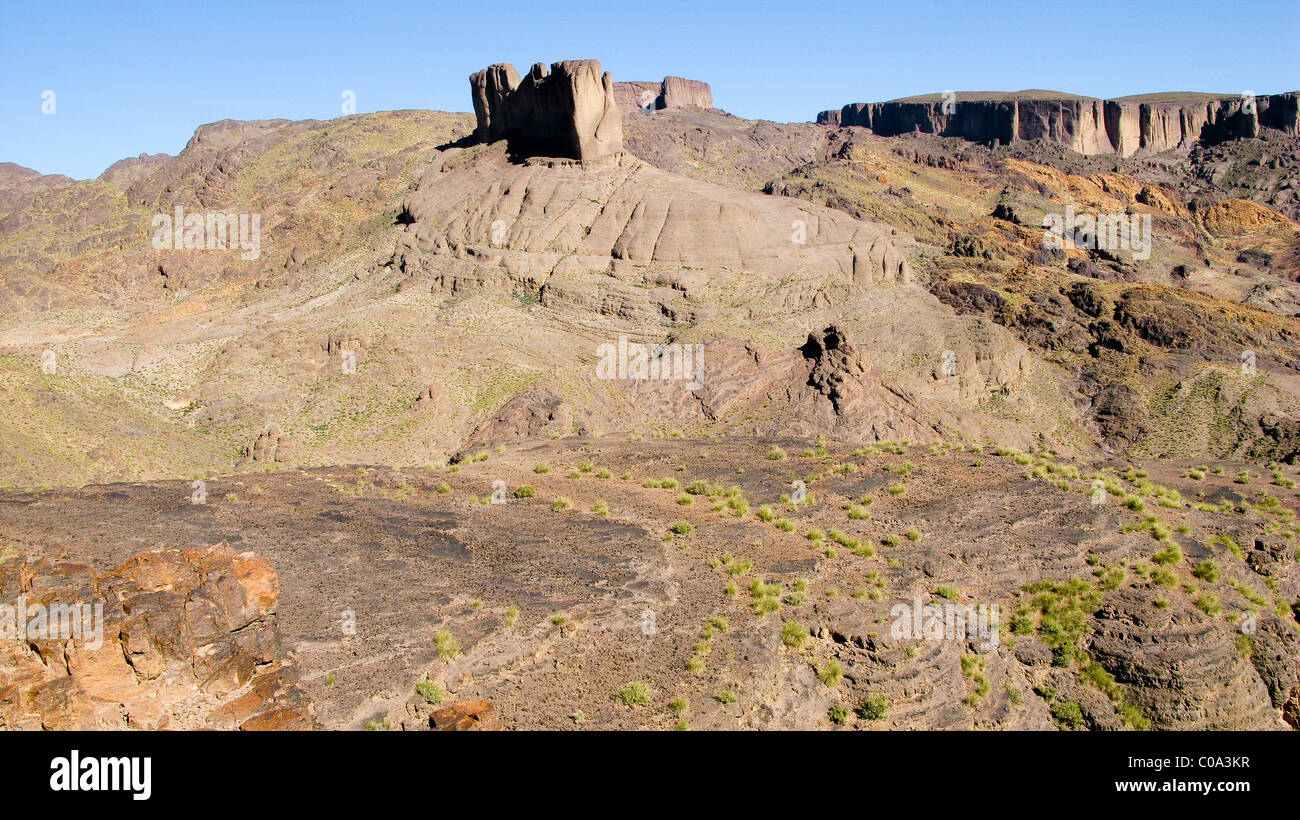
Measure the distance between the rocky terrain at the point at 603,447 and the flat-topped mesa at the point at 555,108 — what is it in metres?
0.28

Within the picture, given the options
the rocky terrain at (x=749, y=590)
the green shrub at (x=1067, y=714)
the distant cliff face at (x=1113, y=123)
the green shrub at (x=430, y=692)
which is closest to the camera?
the green shrub at (x=430, y=692)

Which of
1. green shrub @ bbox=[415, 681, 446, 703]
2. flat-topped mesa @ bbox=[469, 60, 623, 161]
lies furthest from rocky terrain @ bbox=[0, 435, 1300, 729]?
flat-topped mesa @ bbox=[469, 60, 623, 161]

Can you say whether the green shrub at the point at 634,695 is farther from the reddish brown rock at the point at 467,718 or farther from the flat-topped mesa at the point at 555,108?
the flat-topped mesa at the point at 555,108

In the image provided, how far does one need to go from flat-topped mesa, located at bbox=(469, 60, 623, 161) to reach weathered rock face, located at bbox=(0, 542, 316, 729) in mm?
49671

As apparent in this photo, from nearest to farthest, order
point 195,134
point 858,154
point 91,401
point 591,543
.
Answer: point 591,543 < point 91,401 < point 195,134 < point 858,154

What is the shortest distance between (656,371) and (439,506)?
2331 centimetres

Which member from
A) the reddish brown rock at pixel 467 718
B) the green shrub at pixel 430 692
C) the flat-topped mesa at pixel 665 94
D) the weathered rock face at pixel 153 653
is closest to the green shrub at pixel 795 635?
the reddish brown rock at pixel 467 718

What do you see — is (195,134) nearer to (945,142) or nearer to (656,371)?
(656,371)

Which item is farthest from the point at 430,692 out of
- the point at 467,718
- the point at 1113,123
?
the point at 1113,123

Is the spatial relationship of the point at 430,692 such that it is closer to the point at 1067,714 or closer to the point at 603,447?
the point at 1067,714

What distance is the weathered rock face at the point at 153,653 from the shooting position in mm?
11578

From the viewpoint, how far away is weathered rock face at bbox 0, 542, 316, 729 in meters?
11.6

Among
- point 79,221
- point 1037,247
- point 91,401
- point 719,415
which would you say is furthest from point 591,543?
point 1037,247
